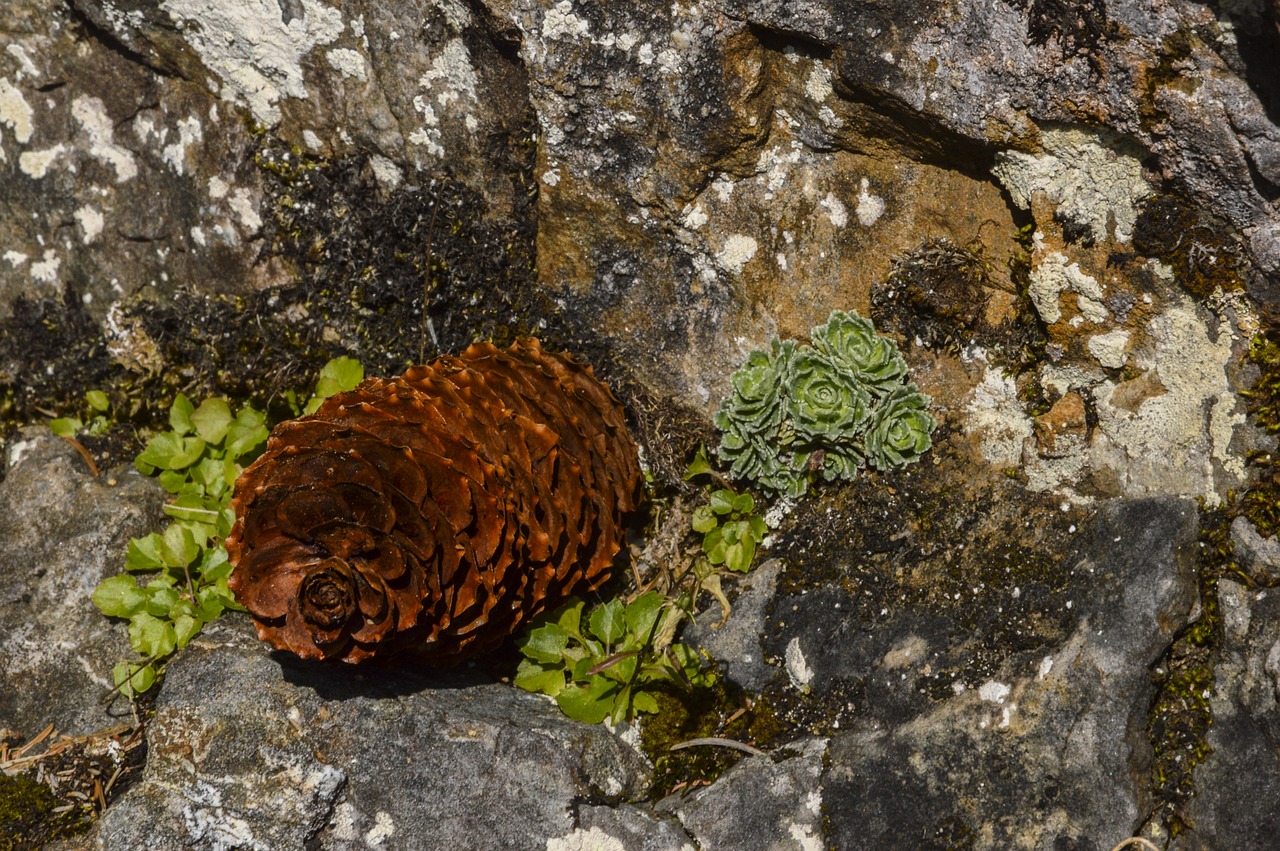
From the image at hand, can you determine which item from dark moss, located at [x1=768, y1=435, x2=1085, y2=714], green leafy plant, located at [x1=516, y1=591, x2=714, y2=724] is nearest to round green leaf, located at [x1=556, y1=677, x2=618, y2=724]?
green leafy plant, located at [x1=516, y1=591, x2=714, y2=724]

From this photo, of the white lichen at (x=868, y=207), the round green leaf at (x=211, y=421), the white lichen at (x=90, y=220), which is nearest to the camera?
the white lichen at (x=868, y=207)

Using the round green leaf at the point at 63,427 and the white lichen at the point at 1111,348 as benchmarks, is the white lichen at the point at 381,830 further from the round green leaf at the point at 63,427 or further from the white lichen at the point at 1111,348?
the white lichen at the point at 1111,348

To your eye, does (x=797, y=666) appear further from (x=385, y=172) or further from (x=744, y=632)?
(x=385, y=172)

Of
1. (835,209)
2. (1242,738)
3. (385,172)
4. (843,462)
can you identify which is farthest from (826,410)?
(385,172)

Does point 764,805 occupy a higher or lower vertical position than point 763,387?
lower

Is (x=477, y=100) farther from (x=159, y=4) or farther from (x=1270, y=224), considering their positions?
(x=1270, y=224)

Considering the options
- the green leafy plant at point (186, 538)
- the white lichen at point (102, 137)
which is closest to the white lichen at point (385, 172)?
the green leafy plant at point (186, 538)

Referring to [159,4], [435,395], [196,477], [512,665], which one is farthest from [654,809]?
[159,4]
